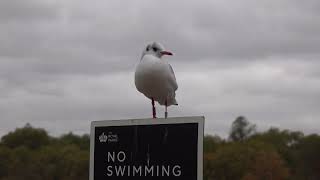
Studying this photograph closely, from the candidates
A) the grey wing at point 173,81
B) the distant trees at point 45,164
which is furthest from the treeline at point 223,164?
the grey wing at point 173,81

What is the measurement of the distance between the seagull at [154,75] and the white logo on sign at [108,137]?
1.16 meters

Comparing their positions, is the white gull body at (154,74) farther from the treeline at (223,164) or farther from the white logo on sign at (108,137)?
the treeline at (223,164)

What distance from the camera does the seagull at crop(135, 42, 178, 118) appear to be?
7.20m

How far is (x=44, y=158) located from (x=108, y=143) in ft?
147

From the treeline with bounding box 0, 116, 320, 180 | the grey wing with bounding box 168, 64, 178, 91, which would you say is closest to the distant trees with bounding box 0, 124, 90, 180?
the treeline with bounding box 0, 116, 320, 180

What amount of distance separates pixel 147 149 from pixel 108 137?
0.40m

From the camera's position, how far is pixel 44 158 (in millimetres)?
50188

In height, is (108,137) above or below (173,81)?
below

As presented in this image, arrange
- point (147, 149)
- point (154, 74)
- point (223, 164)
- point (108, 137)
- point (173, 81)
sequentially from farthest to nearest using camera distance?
point (223, 164), point (173, 81), point (154, 74), point (108, 137), point (147, 149)

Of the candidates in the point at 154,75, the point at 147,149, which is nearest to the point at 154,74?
the point at 154,75

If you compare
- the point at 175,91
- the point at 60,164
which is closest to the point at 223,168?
the point at 60,164

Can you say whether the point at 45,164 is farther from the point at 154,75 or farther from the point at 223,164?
the point at 154,75

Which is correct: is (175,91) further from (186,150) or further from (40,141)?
(40,141)

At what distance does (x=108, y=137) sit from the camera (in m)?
6.16
